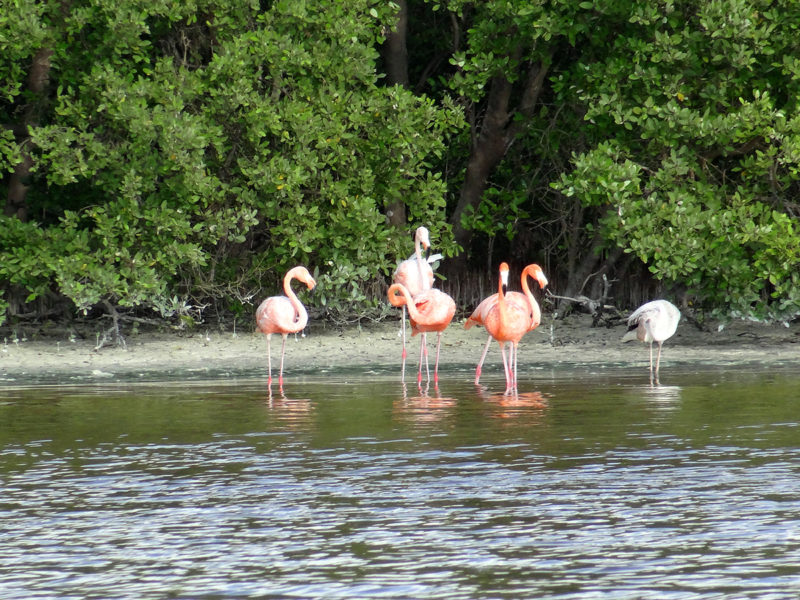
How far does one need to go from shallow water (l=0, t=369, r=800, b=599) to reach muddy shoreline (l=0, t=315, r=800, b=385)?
9.75 feet

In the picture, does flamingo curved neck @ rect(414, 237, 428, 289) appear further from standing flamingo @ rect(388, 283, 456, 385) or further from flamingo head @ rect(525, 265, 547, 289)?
flamingo head @ rect(525, 265, 547, 289)

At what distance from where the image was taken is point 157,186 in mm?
16016

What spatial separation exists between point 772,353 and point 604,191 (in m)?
2.49

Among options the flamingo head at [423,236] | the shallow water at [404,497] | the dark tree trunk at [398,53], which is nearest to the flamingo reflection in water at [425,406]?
the shallow water at [404,497]

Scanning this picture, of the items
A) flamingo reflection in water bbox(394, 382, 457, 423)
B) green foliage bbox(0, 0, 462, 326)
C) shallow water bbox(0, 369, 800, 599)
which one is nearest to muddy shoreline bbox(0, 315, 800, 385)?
green foliage bbox(0, 0, 462, 326)

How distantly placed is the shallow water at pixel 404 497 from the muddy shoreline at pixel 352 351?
9.75 ft

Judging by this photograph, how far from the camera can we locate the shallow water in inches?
209

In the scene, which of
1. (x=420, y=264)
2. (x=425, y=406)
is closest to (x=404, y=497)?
(x=425, y=406)

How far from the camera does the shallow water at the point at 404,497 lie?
531 cm

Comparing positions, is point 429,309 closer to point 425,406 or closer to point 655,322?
point 655,322

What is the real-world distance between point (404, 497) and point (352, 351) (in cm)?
894

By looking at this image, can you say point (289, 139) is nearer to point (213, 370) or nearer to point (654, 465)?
point (213, 370)

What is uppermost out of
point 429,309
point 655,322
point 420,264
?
point 420,264

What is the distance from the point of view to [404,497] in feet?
22.6
